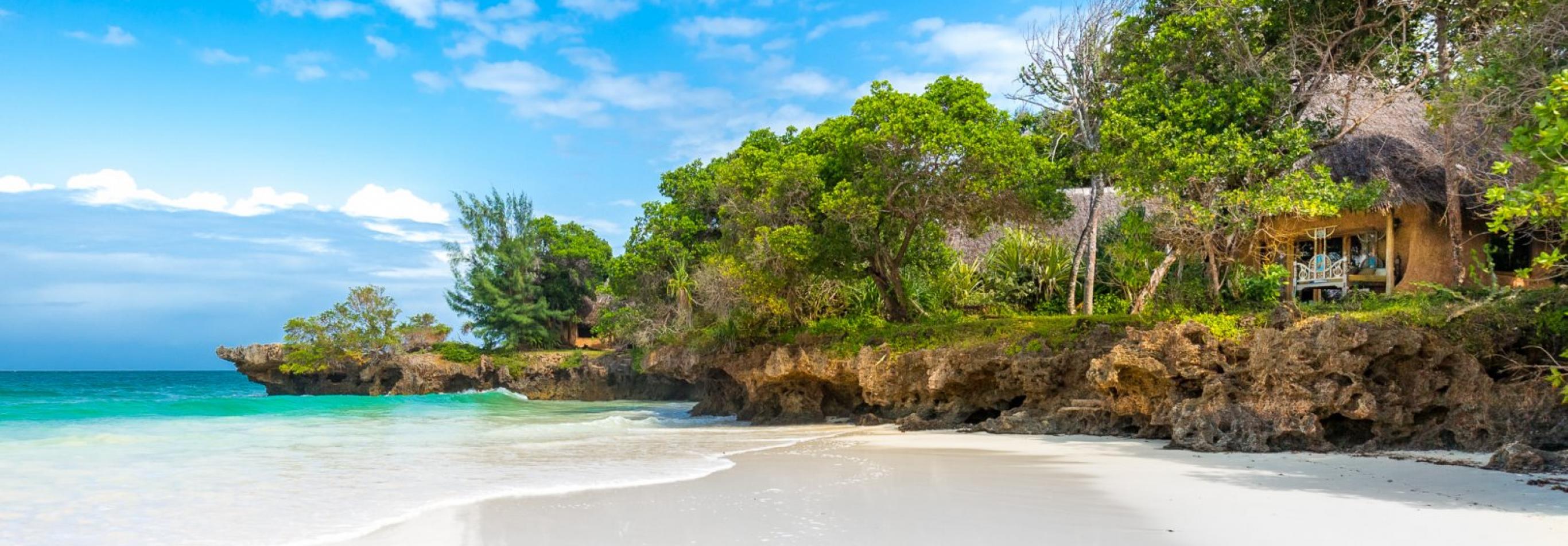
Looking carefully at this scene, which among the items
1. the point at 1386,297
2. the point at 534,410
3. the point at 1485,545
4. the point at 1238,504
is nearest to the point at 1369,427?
the point at 1386,297

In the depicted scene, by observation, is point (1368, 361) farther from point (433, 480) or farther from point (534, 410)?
point (534, 410)

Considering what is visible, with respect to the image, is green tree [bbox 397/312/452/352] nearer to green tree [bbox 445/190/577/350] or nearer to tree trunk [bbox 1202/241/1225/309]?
green tree [bbox 445/190/577/350]

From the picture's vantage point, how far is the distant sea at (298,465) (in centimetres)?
709

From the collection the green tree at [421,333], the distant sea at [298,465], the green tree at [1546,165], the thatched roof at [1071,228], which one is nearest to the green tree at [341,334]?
the green tree at [421,333]

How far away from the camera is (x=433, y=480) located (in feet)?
30.6

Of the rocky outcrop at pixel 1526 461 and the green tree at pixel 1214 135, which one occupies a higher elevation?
the green tree at pixel 1214 135

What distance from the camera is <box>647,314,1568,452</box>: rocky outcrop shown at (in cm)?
967

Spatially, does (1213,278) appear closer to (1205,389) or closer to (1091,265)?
(1205,389)

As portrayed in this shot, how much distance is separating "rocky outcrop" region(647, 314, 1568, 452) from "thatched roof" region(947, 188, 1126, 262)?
5.59m

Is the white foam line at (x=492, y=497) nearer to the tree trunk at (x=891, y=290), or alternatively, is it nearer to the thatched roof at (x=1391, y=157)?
the tree trunk at (x=891, y=290)

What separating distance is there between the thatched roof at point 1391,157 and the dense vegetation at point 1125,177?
21 centimetres

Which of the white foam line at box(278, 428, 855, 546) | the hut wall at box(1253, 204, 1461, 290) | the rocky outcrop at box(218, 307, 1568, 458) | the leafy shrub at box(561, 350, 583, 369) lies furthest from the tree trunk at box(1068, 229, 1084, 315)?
the leafy shrub at box(561, 350, 583, 369)

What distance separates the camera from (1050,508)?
6727 mm

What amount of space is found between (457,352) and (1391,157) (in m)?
33.2
